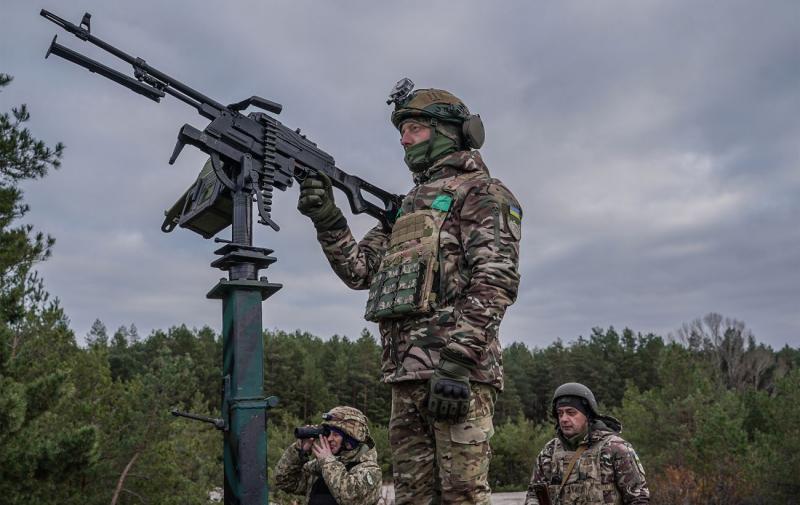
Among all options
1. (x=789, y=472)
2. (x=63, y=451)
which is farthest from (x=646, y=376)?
(x=63, y=451)

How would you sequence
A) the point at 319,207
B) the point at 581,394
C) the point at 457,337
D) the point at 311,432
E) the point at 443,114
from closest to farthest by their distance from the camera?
the point at 457,337, the point at 443,114, the point at 319,207, the point at 311,432, the point at 581,394

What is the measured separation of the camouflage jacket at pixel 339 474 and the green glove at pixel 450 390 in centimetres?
185

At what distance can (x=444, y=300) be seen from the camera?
12.2ft

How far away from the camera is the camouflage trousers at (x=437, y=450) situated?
3449mm

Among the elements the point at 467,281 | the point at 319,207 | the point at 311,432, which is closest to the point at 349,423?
the point at 311,432

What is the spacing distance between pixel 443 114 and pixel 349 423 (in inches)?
95.0

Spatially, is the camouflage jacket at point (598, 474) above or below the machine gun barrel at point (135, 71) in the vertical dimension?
below

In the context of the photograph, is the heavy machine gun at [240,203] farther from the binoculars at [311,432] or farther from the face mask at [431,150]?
the face mask at [431,150]

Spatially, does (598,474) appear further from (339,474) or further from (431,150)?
(431,150)

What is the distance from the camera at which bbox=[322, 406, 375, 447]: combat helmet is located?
5.25m

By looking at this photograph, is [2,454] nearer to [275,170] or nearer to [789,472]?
[275,170]

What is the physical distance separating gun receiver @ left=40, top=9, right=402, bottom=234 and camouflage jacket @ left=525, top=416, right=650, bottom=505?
2122 mm

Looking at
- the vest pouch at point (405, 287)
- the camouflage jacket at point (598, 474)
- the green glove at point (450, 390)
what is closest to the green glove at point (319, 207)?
the vest pouch at point (405, 287)

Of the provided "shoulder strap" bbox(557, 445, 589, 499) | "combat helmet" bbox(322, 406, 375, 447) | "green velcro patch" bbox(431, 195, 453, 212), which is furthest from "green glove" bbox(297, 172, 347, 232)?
"shoulder strap" bbox(557, 445, 589, 499)
